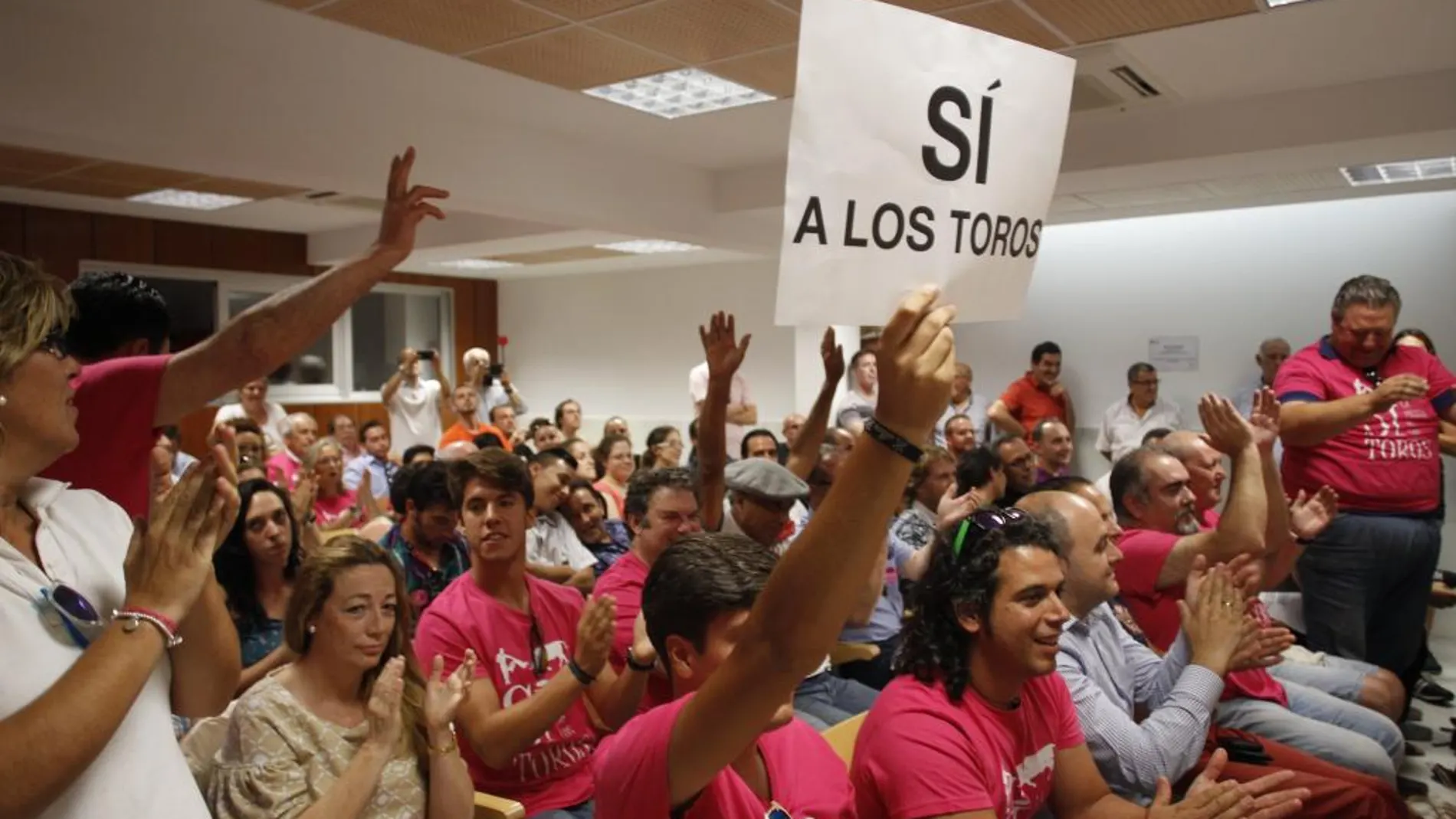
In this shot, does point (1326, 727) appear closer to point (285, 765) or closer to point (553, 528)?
point (285, 765)

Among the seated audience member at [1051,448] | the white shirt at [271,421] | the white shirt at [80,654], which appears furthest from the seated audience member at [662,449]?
the white shirt at [80,654]

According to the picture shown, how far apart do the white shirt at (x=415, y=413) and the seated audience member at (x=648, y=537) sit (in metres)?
5.91

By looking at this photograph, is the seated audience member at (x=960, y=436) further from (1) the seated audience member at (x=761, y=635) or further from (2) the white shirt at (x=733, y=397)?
(1) the seated audience member at (x=761, y=635)

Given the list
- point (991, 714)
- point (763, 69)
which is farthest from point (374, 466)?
point (991, 714)

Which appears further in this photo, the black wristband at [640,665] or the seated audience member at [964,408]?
the seated audience member at [964,408]

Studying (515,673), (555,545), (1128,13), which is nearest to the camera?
(515,673)

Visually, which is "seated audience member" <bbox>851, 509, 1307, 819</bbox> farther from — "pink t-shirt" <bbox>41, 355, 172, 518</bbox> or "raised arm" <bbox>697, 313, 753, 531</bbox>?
"pink t-shirt" <bbox>41, 355, 172, 518</bbox>

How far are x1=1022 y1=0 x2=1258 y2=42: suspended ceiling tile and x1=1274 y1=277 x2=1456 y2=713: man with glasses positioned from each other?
1095 mm

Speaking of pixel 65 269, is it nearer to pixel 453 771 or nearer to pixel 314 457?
pixel 314 457

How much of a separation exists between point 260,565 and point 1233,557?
262 cm

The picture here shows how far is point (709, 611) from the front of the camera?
51.1 inches

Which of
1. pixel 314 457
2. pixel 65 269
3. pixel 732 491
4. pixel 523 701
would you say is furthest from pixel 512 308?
pixel 523 701

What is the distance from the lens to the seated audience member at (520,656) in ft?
6.14

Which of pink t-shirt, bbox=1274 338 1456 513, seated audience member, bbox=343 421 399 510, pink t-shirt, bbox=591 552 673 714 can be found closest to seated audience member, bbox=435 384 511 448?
seated audience member, bbox=343 421 399 510
